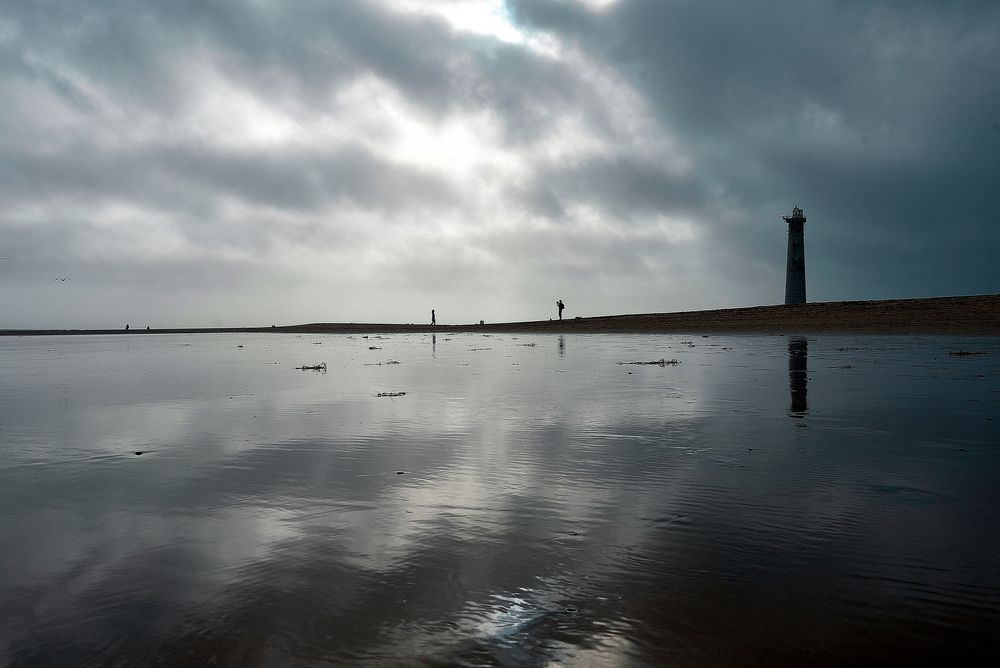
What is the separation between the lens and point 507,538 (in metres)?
5.35

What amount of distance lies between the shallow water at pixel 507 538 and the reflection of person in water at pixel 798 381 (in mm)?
346

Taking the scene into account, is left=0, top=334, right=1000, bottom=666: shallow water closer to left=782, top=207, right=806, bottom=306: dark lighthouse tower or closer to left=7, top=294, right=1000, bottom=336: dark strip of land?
left=7, top=294, right=1000, bottom=336: dark strip of land

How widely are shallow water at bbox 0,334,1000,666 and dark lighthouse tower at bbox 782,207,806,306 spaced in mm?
93136

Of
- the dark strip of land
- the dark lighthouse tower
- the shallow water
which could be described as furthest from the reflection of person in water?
the dark lighthouse tower

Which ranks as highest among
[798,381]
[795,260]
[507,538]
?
[795,260]

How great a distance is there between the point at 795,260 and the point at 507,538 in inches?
4151

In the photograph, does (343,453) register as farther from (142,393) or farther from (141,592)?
(142,393)

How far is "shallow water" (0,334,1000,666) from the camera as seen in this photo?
368cm

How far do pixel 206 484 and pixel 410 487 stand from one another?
8.29 feet

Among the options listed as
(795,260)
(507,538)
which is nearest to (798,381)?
(507,538)

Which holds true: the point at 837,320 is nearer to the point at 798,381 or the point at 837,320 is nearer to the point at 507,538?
the point at 798,381

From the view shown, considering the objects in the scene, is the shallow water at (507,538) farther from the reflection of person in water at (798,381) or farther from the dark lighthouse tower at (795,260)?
the dark lighthouse tower at (795,260)

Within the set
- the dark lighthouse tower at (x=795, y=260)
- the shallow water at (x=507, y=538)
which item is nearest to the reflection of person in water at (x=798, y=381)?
the shallow water at (x=507, y=538)

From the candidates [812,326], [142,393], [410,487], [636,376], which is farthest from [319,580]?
[812,326]
